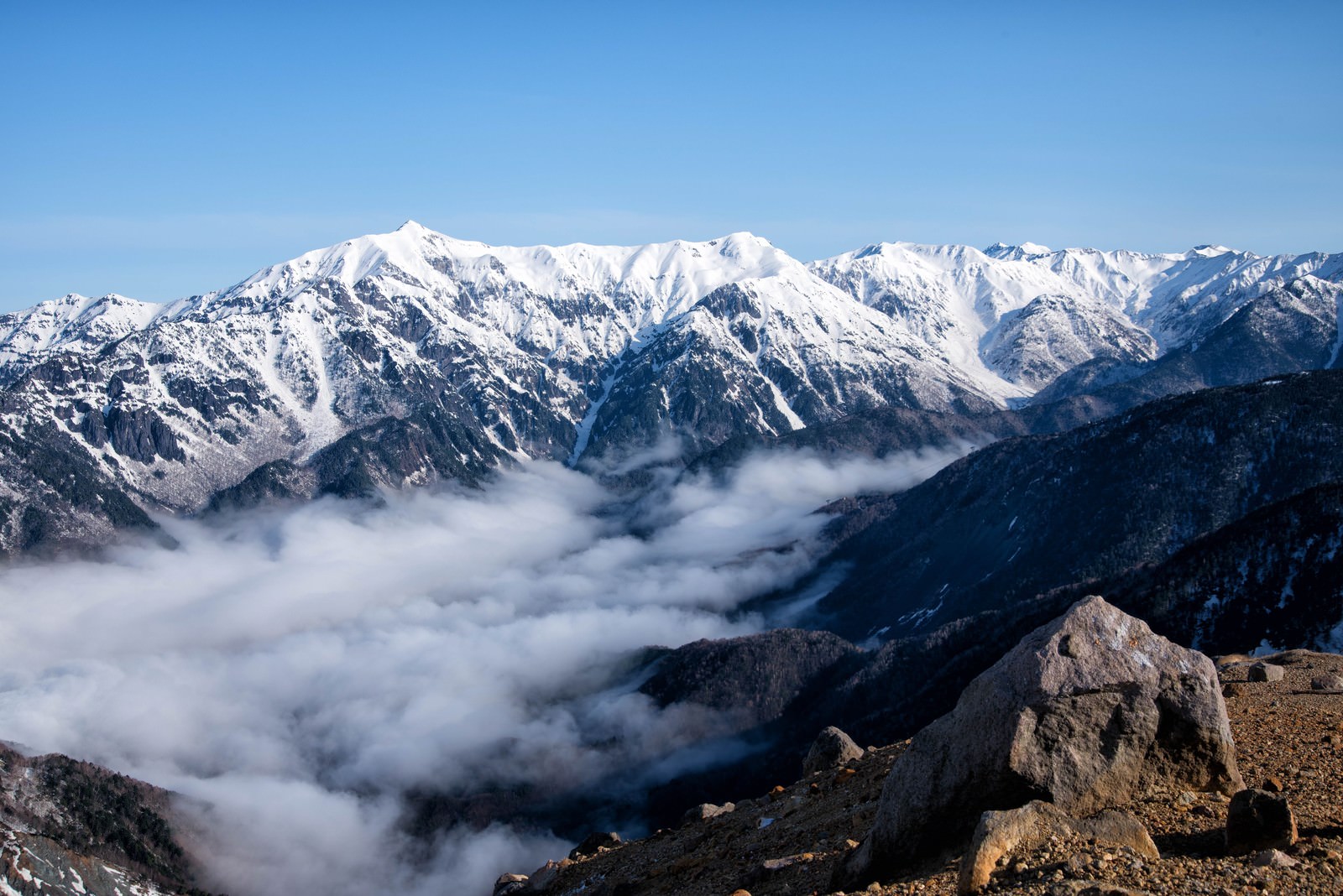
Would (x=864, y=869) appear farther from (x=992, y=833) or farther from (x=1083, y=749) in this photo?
(x=1083, y=749)

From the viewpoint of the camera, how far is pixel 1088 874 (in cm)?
2056

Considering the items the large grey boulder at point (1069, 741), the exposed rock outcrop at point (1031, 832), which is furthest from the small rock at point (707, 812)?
the exposed rock outcrop at point (1031, 832)

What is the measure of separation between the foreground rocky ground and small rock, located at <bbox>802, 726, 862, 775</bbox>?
1.71m

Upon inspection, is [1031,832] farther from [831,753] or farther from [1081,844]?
[831,753]

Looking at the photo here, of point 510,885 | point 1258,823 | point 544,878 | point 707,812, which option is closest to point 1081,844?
point 1258,823

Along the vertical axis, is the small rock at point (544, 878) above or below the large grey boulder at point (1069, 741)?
below

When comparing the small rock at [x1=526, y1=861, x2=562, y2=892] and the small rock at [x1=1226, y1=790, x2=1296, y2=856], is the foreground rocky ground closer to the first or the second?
the small rock at [x1=526, y1=861, x2=562, y2=892]

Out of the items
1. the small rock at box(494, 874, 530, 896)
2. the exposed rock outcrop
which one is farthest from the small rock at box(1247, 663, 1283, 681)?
the small rock at box(494, 874, 530, 896)

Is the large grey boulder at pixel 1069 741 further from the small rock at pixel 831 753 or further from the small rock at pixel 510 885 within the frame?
the small rock at pixel 831 753

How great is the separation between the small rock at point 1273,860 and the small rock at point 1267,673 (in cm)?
2398

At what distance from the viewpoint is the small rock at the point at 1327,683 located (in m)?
37.8

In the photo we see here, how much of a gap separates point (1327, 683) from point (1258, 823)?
21.2 m

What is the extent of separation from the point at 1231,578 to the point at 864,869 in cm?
19259

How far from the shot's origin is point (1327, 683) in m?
38.0
